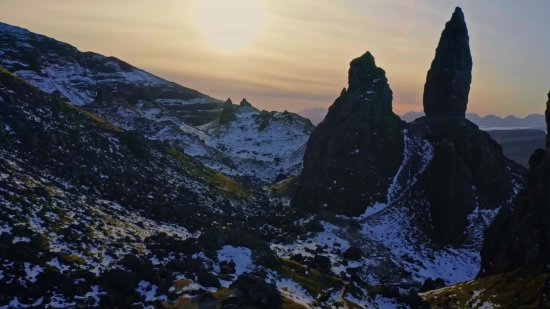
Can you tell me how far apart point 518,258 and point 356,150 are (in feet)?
169

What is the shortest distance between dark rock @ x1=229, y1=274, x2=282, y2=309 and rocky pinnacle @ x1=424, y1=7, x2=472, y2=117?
302ft

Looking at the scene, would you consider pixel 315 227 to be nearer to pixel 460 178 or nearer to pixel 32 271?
pixel 460 178

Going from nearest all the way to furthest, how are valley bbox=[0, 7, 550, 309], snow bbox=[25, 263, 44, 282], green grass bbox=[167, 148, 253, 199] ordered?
snow bbox=[25, 263, 44, 282]
valley bbox=[0, 7, 550, 309]
green grass bbox=[167, 148, 253, 199]

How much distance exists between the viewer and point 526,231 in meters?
65.2

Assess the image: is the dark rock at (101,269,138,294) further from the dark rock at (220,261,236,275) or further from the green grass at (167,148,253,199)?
the green grass at (167,148,253,199)

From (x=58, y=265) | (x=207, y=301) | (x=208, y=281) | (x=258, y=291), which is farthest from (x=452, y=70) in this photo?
(x=58, y=265)

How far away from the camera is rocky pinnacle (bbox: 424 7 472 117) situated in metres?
124

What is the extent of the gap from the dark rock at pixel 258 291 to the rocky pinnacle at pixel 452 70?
92.1 metres

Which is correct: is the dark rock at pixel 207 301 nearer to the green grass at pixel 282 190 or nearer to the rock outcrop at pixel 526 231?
the rock outcrop at pixel 526 231

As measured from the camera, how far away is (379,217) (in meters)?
99.8

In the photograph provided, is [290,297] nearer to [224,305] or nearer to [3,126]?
[224,305]

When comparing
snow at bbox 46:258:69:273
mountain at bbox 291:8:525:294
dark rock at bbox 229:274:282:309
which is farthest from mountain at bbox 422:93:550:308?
snow at bbox 46:258:69:273

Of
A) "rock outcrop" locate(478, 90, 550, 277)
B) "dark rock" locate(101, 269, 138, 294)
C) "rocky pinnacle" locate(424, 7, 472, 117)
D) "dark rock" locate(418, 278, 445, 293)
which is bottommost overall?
"dark rock" locate(418, 278, 445, 293)

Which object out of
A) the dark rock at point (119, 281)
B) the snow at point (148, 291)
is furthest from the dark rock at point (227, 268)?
the dark rock at point (119, 281)
